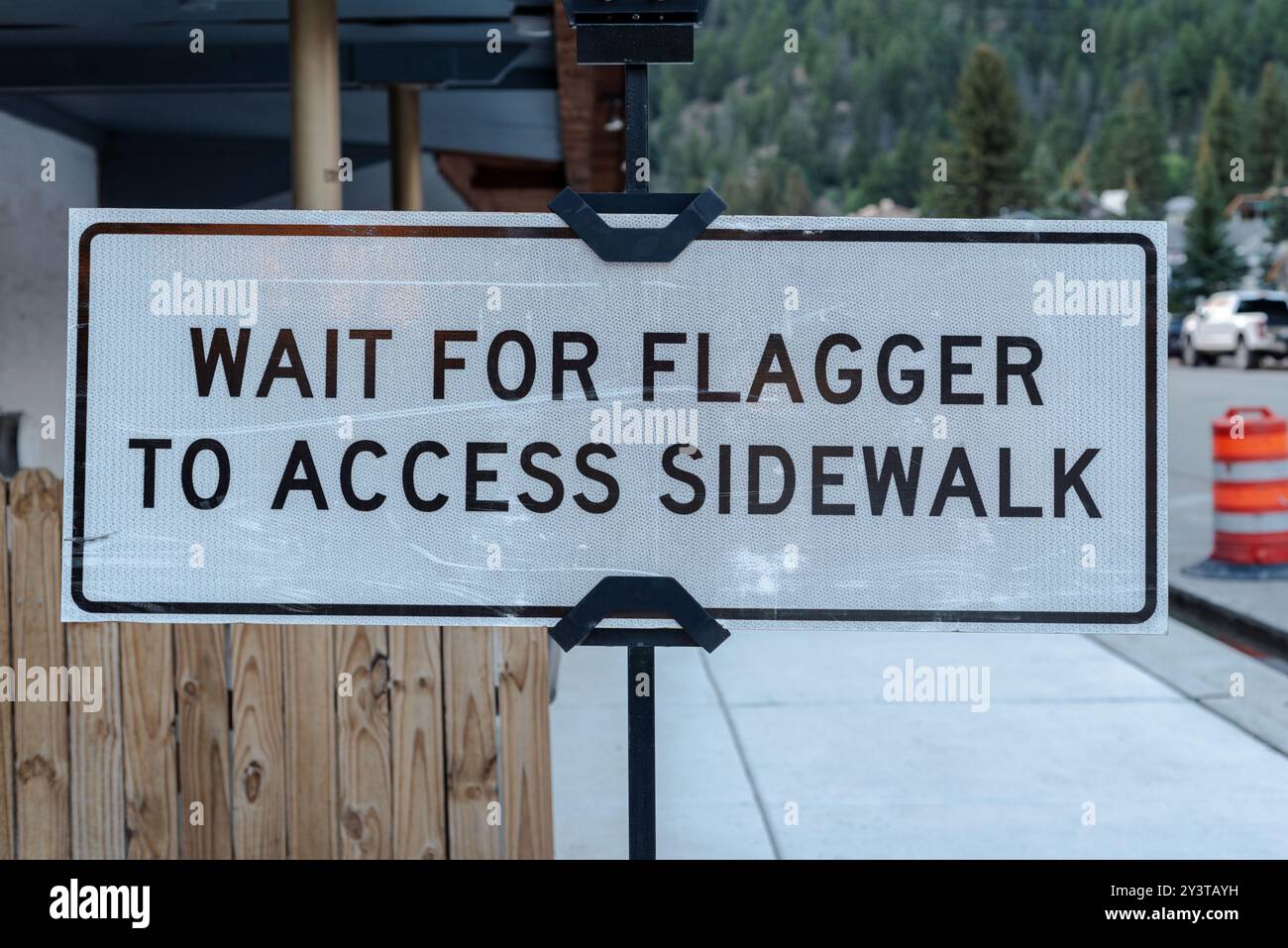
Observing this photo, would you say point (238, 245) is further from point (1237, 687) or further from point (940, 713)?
point (1237, 687)

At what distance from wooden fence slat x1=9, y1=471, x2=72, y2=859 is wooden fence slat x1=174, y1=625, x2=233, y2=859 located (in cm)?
29

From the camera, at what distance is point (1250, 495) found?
886 centimetres

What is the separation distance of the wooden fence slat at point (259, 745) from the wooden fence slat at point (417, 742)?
277 millimetres

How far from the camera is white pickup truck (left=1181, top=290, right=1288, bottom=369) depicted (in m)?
34.9

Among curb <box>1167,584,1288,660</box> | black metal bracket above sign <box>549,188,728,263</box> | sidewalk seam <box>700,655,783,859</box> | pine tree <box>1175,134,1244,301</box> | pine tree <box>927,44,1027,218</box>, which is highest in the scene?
pine tree <box>927,44,1027,218</box>

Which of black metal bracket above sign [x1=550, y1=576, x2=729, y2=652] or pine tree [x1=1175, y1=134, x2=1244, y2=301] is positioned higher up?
pine tree [x1=1175, y1=134, x2=1244, y2=301]

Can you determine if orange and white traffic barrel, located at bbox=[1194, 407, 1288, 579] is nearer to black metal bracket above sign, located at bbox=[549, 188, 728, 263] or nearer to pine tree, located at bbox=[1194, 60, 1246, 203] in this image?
black metal bracket above sign, located at bbox=[549, 188, 728, 263]

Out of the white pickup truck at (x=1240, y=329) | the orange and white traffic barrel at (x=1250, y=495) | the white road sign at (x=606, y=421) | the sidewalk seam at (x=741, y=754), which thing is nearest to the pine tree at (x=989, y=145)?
the white pickup truck at (x=1240, y=329)

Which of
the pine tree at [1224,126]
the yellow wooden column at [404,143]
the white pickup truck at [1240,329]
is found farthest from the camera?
the pine tree at [1224,126]

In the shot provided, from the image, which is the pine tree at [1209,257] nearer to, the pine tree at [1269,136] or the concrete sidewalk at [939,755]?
the pine tree at [1269,136]

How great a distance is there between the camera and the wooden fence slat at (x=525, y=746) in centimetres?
337

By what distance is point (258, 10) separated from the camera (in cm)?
693

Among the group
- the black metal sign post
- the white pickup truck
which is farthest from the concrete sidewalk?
the white pickup truck
